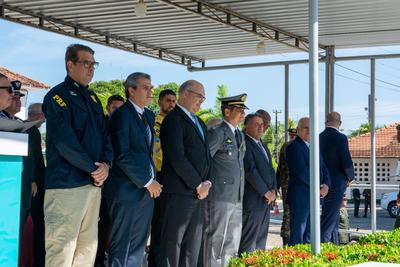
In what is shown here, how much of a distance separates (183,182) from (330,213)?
3364 millimetres

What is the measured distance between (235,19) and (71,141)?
7226 mm

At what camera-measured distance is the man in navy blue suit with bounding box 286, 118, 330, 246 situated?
300 inches

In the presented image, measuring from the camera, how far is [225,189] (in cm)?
626

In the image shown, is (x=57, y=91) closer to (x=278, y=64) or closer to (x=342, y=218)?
(x=342, y=218)

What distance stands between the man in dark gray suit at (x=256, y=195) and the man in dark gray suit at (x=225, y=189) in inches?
15.4

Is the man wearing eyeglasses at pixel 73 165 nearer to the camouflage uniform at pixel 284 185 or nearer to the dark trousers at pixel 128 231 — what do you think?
the dark trousers at pixel 128 231

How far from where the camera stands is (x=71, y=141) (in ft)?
15.0

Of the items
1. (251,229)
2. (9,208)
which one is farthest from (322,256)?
(251,229)

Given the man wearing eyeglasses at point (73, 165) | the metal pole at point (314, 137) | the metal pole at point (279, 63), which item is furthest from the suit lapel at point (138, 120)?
the metal pole at point (279, 63)

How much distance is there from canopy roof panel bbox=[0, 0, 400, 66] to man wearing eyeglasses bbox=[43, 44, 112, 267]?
5.52 metres

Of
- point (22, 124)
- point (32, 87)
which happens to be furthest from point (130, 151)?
point (32, 87)

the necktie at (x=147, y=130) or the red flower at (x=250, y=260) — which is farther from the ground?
the necktie at (x=147, y=130)

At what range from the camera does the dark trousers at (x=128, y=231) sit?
16.9 ft

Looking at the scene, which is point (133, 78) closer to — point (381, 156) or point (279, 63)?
point (279, 63)
